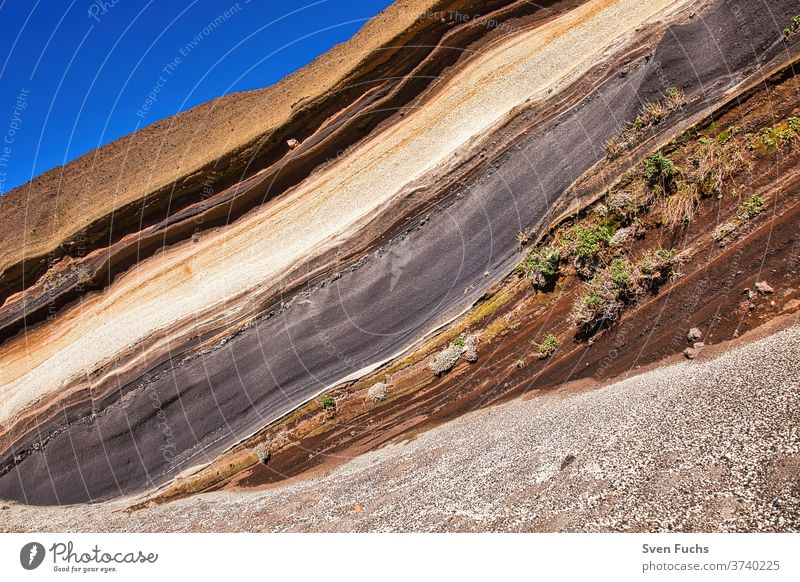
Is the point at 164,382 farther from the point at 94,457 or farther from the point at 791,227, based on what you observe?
the point at 791,227

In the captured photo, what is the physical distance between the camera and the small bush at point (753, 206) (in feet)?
26.8

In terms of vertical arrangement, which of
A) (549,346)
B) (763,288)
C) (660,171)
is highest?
(660,171)

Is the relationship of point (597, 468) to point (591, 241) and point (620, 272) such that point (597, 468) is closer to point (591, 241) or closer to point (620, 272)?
point (620, 272)

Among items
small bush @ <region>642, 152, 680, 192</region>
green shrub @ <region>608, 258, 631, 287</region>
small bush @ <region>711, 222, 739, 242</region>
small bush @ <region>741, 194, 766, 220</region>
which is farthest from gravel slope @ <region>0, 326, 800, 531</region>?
small bush @ <region>642, 152, 680, 192</region>

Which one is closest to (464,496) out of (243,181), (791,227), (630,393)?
(630,393)

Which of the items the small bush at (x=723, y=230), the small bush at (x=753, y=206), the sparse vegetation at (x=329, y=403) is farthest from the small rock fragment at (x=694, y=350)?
the sparse vegetation at (x=329, y=403)

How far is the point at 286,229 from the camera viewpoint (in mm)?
11211

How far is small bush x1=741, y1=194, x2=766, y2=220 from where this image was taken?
8172 millimetres

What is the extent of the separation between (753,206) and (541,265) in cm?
375

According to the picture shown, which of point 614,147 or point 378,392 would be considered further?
point 378,392

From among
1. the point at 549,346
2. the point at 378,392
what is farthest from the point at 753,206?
the point at 378,392

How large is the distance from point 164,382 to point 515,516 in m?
8.62

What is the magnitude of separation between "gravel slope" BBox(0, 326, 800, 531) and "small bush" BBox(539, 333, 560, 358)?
0.81 metres

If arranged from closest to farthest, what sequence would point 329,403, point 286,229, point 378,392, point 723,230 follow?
point 723,230 < point 378,392 < point 329,403 < point 286,229
